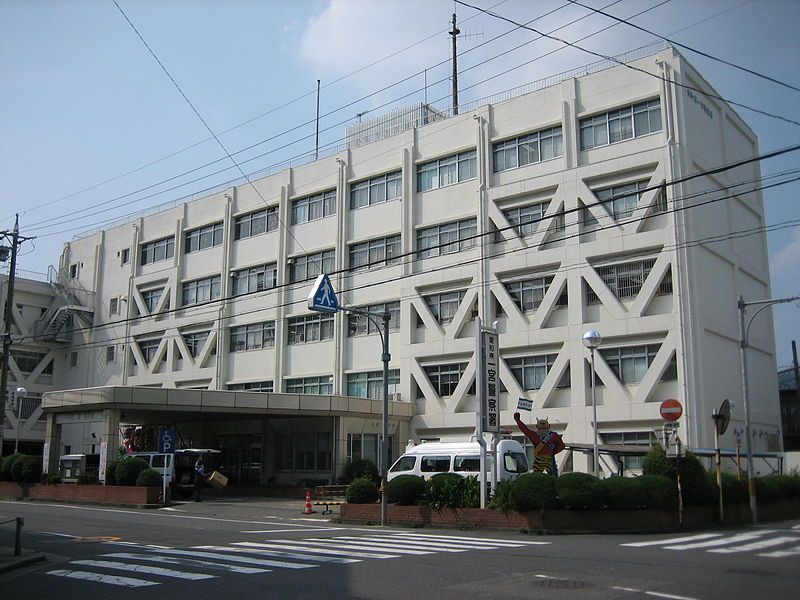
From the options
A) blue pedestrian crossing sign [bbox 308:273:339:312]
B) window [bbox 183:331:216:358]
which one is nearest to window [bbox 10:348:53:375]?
window [bbox 183:331:216:358]

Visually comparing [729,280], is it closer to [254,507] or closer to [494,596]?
[254,507]

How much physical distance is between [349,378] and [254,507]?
12647 millimetres

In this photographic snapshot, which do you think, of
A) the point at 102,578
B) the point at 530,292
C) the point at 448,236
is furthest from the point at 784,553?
the point at 448,236

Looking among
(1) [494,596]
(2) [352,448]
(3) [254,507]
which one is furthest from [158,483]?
(1) [494,596]

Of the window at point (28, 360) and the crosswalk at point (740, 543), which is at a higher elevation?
the window at point (28, 360)

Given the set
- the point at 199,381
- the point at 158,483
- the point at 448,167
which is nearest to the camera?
the point at 158,483

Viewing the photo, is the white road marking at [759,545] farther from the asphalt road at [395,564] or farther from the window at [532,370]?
the window at [532,370]

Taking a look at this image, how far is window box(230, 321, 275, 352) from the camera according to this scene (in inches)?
1929

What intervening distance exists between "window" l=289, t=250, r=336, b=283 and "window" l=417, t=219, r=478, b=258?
6.51m

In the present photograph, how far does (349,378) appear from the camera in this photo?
1747 inches

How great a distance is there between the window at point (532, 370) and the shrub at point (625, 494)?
15.4 m

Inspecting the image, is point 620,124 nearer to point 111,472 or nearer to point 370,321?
point 370,321

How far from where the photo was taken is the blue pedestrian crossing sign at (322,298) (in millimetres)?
24734

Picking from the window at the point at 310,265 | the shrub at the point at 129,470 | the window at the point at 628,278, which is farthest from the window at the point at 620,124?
the shrub at the point at 129,470
